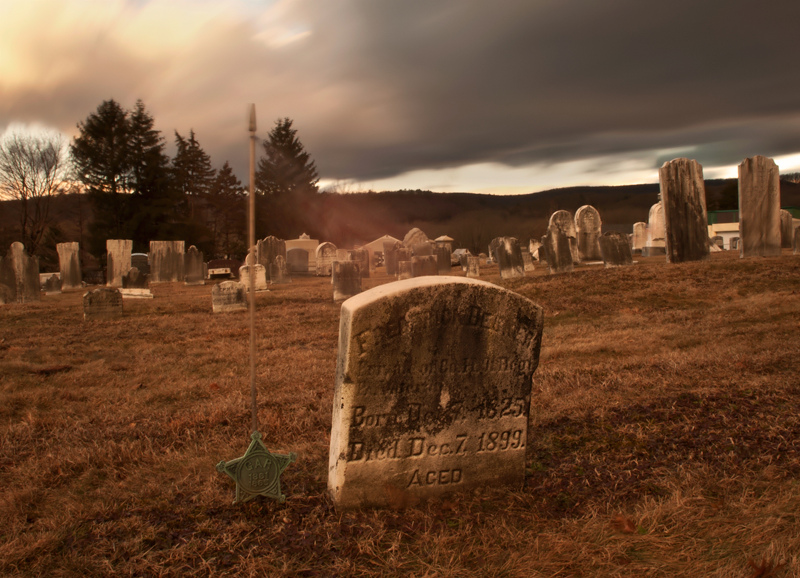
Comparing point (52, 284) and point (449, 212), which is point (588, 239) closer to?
point (52, 284)

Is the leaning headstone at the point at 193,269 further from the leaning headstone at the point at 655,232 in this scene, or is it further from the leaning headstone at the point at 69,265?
the leaning headstone at the point at 655,232

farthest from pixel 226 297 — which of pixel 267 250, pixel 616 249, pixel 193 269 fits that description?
pixel 193 269

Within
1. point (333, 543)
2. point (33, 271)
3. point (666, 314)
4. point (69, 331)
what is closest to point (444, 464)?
point (333, 543)

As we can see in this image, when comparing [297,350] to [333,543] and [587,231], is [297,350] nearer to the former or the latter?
[333,543]

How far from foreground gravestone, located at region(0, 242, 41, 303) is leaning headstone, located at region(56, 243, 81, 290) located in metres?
6.72

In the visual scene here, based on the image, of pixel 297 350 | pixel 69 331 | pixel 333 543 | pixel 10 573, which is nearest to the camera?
pixel 10 573

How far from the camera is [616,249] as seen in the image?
1602cm

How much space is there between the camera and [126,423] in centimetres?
521

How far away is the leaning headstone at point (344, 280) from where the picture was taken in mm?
14959

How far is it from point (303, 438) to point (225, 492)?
113cm

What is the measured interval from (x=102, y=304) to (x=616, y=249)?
44.8 feet

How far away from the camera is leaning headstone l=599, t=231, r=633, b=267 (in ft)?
52.4

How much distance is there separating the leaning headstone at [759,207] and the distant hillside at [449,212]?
97.2 ft

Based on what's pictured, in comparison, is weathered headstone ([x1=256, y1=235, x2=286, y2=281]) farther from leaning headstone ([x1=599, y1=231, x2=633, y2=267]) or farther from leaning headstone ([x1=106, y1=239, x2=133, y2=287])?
leaning headstone ([x1=599, y1=231, x2=633, y2=267])
